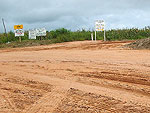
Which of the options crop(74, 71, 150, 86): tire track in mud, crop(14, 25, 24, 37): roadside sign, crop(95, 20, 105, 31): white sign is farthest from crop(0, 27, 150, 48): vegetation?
crop(74, 71, 150, 86): tire track in mud

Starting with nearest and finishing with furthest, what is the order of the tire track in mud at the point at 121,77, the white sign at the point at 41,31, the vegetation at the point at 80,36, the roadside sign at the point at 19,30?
the tire track in mud at the point at 121,77
the vegetation at the point at 80,36
the roadside sign at the point at 19,30
the white sign at the point at 41,31

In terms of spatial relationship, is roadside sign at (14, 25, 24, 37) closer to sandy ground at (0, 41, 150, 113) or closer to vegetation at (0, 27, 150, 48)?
vegetation at (0, 27, 150, 48)

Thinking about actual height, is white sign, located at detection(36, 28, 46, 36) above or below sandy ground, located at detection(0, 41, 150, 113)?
above

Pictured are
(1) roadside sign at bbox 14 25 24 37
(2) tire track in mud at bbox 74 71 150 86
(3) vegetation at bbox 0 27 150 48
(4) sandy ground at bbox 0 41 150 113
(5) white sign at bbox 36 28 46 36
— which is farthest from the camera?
(5) white sign at bbox 36 28 46 36

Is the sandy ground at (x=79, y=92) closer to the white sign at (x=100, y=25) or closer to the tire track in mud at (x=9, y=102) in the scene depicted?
the tire track in mud at (x=9, y=102)

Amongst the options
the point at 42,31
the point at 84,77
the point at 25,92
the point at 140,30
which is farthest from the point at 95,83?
the point at 140,30

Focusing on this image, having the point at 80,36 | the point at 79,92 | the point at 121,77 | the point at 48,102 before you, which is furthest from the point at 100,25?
the point at 48,102

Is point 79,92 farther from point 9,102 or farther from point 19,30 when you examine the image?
point 19,30

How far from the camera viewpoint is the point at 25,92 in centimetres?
304

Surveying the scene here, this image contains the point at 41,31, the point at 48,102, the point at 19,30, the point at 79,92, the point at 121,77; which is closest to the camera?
the point at 48,102

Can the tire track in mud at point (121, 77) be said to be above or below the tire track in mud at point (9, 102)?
above

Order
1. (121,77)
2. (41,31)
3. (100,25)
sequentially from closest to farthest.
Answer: (121,77) → (100,25) → (41,31)

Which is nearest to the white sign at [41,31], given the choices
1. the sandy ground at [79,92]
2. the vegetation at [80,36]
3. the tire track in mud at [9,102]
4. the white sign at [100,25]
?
the vegetation at [80,36]

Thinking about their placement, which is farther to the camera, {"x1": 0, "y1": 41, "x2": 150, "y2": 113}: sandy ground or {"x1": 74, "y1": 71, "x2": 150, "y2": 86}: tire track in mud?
{"x1": 74, "y1": 71, "x2": 150, "y2": 86}: tire track in mud
